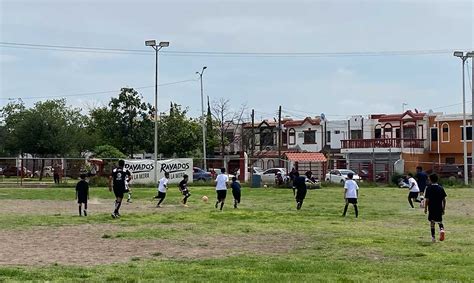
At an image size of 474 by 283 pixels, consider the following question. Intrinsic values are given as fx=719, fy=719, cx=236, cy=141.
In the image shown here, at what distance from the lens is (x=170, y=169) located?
52.8 meters

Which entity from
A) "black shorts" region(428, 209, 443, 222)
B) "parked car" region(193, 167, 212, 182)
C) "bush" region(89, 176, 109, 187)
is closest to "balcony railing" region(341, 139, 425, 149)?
"parked car" region(193, 167, 212, 182)

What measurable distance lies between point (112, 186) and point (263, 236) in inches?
329

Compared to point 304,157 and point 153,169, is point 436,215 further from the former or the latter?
point 304,157

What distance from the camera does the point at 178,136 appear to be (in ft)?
249

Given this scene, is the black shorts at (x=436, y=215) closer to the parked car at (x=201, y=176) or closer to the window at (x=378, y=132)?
the parked car at (x=201, y=176)

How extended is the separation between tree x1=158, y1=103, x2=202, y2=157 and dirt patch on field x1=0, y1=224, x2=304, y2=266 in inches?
2256

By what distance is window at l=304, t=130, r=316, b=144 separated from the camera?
284 ft

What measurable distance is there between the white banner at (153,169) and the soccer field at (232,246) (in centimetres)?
2529

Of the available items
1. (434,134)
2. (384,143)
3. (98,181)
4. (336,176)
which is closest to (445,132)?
(434,134)

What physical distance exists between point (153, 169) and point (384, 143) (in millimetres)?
27811

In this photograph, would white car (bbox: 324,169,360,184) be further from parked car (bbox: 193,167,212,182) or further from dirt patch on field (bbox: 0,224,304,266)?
dirt patch on field (bbox: 0,224,304,266)

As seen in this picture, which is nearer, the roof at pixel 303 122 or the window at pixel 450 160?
the window at pixel 450 160

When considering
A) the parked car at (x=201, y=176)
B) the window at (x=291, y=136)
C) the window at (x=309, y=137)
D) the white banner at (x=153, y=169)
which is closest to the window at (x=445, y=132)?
the window at (x=309, y=137)

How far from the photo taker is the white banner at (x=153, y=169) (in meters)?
51.6
